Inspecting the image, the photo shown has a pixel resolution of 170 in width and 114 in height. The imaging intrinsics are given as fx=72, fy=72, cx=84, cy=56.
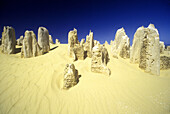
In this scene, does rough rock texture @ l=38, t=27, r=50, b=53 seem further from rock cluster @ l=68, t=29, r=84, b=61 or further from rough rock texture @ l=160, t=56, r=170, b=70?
rough rock texture @ l=160, t=56, r=170, b=70

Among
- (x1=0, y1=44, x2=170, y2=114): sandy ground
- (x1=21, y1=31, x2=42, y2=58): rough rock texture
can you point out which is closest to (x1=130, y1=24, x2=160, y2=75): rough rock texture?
(x1=0, y1=44, x2=170, y2=114): sandy ground

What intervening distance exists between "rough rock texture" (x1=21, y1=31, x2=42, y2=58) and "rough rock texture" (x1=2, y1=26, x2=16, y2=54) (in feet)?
8.08

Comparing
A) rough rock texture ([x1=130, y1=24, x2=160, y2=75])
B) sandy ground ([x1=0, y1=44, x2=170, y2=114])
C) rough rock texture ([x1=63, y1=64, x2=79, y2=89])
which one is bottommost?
sandy ground ([x1=0, y1=44, x2=170, y2=114])

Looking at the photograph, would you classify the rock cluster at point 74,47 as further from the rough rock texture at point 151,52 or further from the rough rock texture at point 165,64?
the rough rock texture at point 165,64

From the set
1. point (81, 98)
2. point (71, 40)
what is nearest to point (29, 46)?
point (71, 40)

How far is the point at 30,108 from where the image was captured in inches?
84.7

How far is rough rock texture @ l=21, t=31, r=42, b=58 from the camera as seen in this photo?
6.14m

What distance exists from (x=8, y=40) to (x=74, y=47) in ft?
22.6

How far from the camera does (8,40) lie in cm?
718

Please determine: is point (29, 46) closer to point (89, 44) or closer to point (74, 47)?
point (74, 47)

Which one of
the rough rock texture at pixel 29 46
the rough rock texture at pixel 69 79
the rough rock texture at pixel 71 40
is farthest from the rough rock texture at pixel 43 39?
the rough rock texture at pixel 69 79

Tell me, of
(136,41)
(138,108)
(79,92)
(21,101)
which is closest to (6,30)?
(21,101)

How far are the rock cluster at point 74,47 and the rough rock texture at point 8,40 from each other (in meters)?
6.05

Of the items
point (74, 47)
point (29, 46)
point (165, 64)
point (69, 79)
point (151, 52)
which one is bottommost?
point (69, 79)
